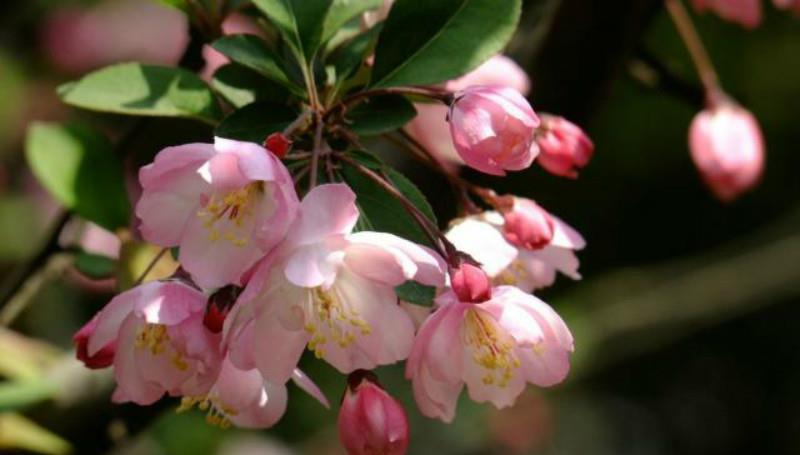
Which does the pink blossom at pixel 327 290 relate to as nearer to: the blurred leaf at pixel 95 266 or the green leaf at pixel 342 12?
the green leaf at pixel 342 12

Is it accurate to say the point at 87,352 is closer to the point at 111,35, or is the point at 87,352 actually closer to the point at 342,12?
the point at 342,12

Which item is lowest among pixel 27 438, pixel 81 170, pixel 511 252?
pixel 27 438

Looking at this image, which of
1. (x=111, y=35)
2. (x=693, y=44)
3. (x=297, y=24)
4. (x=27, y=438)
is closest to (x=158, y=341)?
(x=297, y=24)

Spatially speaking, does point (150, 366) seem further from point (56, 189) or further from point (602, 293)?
point (602, 293)

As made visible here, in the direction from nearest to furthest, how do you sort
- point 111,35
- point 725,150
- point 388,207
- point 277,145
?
point 277,145 → point 388,207 → point 725,150 → point 111,35

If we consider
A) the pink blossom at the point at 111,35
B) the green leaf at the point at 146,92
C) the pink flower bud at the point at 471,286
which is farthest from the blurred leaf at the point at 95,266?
the pink blossom at the point at 111,35

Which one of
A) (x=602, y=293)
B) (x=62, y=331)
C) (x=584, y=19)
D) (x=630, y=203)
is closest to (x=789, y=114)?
(x=630, y=203)
